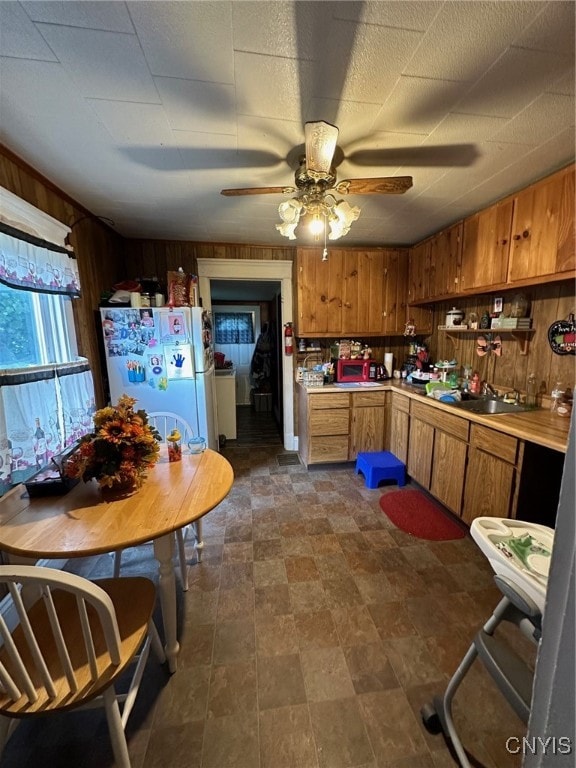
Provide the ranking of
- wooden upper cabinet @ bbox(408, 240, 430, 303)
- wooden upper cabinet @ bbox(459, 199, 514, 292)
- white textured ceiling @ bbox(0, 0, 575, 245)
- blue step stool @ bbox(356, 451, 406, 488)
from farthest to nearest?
wooden upper cabinet @ bbox(408, 240, 430, 303) → blue step stool @ bbox(356, 451, 406, 488) → wooden upper cabinet @ bbox(459, 199, 514, 292) → white textured ceiling @ bbox(0, 0, 575, 245)

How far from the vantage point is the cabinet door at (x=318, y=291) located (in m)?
3.12

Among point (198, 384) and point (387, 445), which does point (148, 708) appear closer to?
point (198, 384)

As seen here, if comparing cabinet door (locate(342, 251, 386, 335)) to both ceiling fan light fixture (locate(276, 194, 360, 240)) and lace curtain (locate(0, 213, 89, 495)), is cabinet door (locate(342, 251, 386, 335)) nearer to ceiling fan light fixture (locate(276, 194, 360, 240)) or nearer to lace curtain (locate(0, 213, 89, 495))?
ceiling fan light fixture (locate(276, 194, 360, 240))

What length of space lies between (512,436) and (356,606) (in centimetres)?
131

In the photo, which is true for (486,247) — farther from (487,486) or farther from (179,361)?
(179,361)

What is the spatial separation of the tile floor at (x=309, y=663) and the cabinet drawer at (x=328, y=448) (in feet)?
2.87

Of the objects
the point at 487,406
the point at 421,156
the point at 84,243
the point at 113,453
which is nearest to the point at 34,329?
the point at 84,243

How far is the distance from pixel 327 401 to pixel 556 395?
1.72 m

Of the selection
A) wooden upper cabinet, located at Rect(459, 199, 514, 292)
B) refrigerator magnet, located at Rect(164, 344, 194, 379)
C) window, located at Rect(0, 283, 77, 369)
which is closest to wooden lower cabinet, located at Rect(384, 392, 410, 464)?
wooden upper cabinet, located at Rect(459, 199, 514, 292)

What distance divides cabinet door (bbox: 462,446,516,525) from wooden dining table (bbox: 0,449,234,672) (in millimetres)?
1644

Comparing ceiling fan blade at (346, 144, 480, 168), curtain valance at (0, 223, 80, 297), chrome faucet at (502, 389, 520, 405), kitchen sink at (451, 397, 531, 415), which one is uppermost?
ceiling fan blade at (346, 144, 480, 168)

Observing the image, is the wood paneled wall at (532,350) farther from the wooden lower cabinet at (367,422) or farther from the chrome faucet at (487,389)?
the wooden lower cabinet at (367,422)

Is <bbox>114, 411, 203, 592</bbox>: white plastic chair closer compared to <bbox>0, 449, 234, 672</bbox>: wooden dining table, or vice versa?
<bbox>0, 449, 234, 672</bbox>: wooden dining table

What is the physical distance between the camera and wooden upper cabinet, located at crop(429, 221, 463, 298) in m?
2.53
